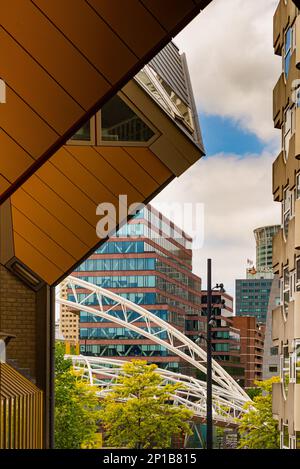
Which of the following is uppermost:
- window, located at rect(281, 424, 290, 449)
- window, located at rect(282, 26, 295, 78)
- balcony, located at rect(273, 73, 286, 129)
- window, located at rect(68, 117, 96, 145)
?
window, located at rect(282, 26, 295, 78)

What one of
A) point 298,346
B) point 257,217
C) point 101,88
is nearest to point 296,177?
point 298,346

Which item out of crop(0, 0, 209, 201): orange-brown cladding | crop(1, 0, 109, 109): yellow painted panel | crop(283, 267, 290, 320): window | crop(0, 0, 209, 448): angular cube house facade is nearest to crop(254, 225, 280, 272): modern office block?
crop(283, 267, 290, 320): window

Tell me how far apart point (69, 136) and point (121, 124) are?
4.96 metres

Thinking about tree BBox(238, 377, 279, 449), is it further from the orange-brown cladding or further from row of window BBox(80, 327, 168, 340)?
row of window BBox(80, 327, 168, 340)

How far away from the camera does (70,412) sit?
143 feet

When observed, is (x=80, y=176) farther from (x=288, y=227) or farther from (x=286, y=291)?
(x=286, y=291)

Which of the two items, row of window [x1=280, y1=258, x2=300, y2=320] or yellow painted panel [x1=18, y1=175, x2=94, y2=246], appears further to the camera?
row of window [x1=280, y1=258, x2=300, y2=320]

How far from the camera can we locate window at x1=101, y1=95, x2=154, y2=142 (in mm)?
12938

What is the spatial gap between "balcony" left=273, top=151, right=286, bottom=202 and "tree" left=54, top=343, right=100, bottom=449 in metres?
21.0

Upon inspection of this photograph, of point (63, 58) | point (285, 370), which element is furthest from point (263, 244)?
point (63, 58)

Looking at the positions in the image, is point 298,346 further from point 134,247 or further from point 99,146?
point 134,247

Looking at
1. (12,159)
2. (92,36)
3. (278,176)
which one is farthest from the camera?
(278,176)

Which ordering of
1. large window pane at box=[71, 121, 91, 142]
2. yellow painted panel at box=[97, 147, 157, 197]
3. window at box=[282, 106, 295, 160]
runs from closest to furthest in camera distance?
large window pane at box=[71, 121, 91, 142]
yellow painted panel at box=[97, 147, 157, 197]
window at box=[282, 106, 295, 160]

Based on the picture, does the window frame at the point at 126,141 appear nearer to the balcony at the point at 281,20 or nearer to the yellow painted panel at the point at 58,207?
the yellow painted panel at the point at 58,207
